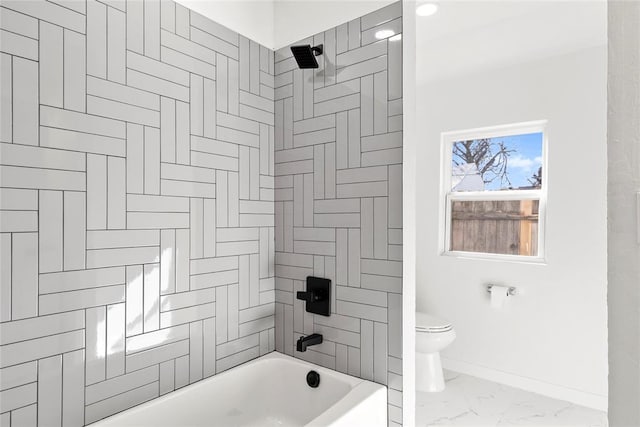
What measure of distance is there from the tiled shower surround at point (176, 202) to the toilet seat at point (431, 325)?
129cm

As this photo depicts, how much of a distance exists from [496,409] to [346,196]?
6.47 feet

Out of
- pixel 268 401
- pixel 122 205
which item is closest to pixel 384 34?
pixel 122 205

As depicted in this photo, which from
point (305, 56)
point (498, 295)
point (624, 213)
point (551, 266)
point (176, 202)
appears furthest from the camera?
point (498, 295)

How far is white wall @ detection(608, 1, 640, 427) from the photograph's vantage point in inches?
31.4

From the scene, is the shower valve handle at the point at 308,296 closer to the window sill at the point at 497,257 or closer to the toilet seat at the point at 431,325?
the toilet seat at the point at 431,325

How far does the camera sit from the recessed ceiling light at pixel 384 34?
1672 millimetres

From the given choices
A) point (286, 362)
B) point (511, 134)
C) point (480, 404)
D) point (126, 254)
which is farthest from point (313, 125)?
point (480, 404)

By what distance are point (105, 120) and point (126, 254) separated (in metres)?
0.49

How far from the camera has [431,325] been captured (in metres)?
2.96

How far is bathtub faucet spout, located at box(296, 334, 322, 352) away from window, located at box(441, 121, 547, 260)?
1984 mm

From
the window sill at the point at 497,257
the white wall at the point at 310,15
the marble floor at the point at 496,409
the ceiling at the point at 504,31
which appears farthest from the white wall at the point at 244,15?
the marble floor at the point at 496,409

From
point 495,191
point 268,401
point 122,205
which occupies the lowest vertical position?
point 268,401

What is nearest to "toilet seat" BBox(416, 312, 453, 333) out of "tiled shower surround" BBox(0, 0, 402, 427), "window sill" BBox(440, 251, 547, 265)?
"window sill" BBox(440, 251, 547, 265)

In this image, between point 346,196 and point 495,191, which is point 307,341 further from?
point 495,191
